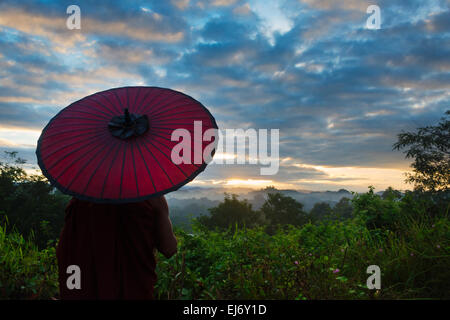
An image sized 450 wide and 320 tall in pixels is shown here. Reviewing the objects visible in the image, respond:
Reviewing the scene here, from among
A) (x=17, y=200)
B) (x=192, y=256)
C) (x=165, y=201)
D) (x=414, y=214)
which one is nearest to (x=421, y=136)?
(x=414, y=214)

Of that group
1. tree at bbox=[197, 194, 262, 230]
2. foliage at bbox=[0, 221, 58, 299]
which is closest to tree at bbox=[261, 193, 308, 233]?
tree at bbox=[197, 194, 262, 230]

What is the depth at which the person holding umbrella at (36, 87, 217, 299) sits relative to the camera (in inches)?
87.9

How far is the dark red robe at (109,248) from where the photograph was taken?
2.32m

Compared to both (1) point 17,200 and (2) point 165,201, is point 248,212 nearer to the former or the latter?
(1) point 17,200

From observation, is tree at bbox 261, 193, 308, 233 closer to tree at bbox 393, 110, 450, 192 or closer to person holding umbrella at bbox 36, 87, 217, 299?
tree at bbox 393, 110, 450, 192

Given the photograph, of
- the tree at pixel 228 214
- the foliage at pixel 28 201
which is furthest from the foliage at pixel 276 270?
the tree at pixel 228 214

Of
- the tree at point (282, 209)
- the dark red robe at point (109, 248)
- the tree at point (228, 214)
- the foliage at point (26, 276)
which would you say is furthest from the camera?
the tree at point (282, 209)

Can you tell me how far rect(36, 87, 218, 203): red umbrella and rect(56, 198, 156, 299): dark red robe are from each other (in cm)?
24

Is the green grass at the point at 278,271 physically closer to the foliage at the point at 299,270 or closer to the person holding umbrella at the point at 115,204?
the foliage at the point at 299,270

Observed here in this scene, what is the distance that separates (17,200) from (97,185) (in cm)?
2648

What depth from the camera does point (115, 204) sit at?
235cm

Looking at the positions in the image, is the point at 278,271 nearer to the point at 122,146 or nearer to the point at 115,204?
the point at 115,204

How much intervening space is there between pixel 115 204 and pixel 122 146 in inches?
17.9

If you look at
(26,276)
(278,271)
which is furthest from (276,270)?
(26,276)
